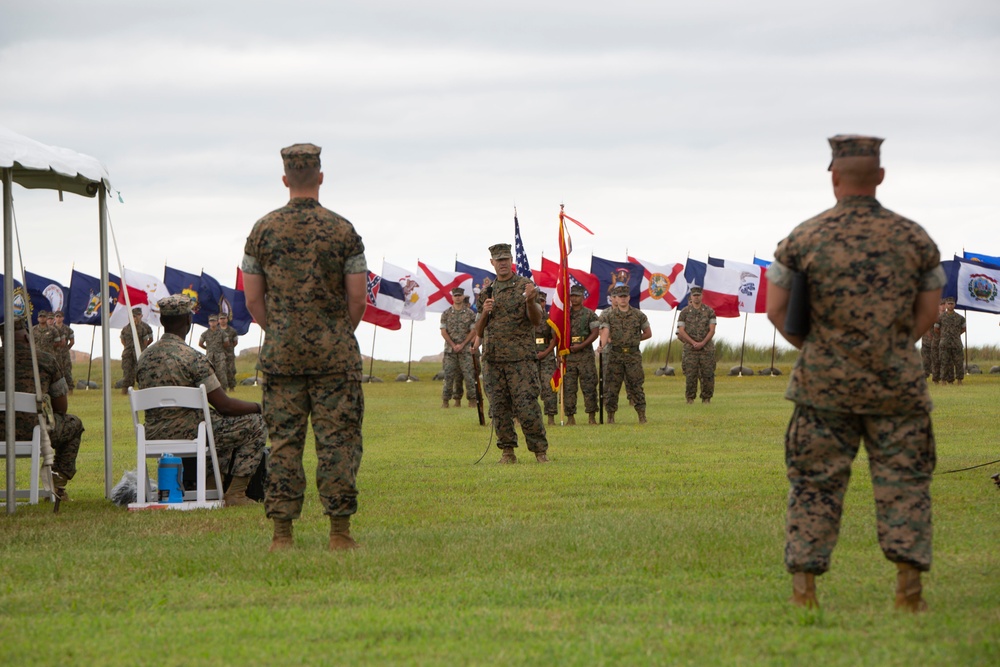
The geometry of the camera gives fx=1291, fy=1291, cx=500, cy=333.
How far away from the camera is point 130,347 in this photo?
3766 centimetres

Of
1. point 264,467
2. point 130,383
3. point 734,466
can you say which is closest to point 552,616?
point 264,467

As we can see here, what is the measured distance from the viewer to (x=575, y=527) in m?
9.02

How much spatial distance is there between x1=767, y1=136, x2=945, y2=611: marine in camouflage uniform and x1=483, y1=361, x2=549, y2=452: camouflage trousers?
8494 mm

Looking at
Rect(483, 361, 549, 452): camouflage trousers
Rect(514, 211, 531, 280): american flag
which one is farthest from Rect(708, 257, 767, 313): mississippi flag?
Rect(483, 361, 549, 452): camouflage trousers

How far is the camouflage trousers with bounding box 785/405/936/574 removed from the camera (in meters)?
5.72

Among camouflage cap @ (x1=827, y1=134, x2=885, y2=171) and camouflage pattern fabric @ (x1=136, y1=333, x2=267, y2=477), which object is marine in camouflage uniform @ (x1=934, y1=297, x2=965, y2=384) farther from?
camouflage cap @ (x1=827, y1=134, x2=885, y2=171)

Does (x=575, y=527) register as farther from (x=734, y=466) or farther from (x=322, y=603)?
(x=734, y=466)

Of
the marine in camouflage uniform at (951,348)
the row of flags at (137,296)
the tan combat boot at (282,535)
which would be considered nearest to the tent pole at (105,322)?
the tan combat boot at (282,535)

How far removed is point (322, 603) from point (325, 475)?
65.2 inches

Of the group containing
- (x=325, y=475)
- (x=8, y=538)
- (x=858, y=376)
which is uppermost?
(x=858, y=376)

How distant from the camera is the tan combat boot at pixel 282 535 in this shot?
815 cm

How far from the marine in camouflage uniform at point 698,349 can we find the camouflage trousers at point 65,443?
1715 cm

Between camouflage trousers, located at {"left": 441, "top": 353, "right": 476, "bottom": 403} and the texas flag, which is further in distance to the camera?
the texas flag

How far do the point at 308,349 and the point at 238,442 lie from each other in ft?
11.4
